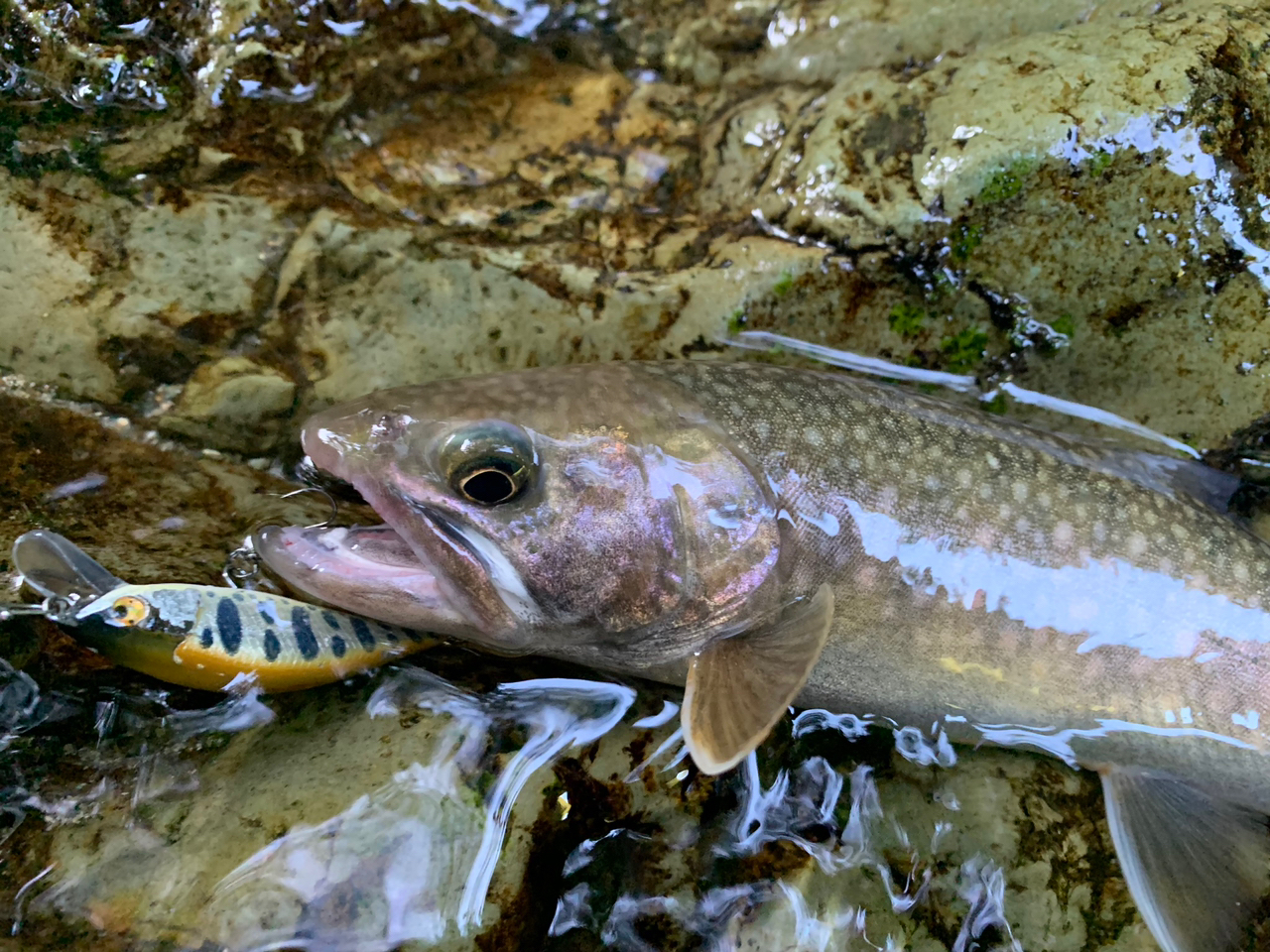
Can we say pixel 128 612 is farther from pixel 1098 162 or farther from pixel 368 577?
pixel 1098 162

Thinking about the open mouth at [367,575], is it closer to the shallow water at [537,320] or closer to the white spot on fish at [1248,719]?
the shallow water at [537,320]

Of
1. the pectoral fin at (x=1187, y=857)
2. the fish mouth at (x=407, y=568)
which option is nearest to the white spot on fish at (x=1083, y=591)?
the pectoral fin at (x=1187, y=857)

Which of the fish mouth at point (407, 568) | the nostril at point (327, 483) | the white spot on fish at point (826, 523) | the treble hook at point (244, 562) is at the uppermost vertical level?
the white spot on fish at point (826, 523)

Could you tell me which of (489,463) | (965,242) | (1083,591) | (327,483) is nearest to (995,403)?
(965,242)

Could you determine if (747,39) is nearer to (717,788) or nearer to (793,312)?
(793,312)

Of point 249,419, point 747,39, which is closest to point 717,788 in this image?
point 249,419

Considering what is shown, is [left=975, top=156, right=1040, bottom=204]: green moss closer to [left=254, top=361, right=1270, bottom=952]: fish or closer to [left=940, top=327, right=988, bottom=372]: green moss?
[left=940, top=327, right=988, bottom=372]: green moss
